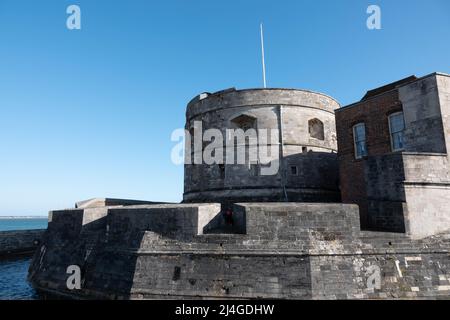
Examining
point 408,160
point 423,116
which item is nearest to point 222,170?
point 408,160

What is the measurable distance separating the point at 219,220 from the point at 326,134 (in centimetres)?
1037

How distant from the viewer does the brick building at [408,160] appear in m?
9.98

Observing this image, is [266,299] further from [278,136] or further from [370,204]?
[278,136]

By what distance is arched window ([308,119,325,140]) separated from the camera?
17.9 metres

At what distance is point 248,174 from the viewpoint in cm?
1655

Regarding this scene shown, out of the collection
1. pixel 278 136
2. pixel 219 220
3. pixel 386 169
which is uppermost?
pixel 278 136

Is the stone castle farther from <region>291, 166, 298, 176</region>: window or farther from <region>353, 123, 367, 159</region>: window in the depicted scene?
<region>291, 166, 298, 176</region>: window

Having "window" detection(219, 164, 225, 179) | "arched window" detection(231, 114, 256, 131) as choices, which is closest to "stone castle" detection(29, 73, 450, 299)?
"arched window" detection(231, 114, 256, 131)

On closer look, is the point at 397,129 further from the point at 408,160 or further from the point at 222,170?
A: the point at 222,170

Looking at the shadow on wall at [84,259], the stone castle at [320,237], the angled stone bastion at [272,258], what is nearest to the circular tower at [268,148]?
the stone castle at [320,237]

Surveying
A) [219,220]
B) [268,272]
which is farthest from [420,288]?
[219,220]

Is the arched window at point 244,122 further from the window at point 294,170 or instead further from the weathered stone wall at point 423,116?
the weathered stone wall at point 423,116

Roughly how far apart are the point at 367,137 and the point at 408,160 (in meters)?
3.37

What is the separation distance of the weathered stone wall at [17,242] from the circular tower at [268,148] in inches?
755
